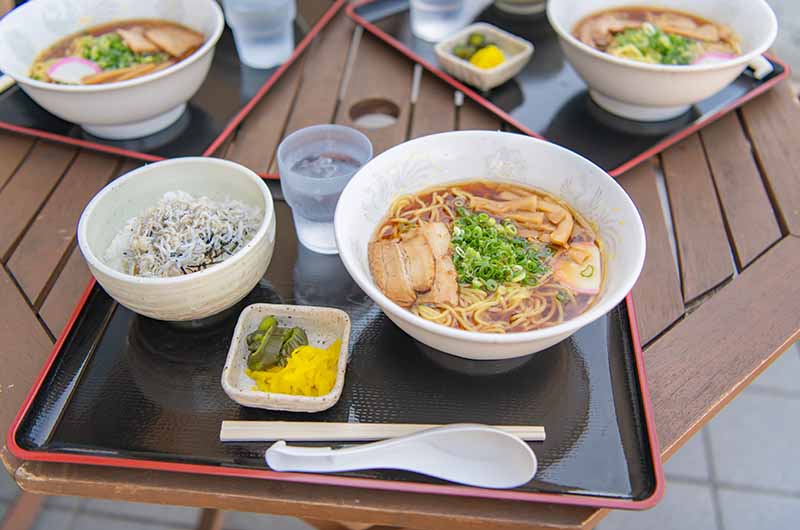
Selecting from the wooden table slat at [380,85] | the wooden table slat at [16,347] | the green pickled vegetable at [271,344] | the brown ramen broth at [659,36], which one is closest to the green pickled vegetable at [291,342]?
the green pickled vegetable at [271,344]

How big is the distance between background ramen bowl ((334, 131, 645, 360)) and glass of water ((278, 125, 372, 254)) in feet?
0.38

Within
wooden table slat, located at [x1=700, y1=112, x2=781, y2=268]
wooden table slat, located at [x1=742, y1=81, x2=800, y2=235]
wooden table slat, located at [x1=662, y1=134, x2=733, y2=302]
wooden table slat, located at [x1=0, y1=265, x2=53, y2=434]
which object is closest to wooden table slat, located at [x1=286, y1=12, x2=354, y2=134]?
wooden table slat, located at [x1=0, y1=265, x2=53, y2=434]

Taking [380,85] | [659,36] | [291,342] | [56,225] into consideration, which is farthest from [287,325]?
[659,36]

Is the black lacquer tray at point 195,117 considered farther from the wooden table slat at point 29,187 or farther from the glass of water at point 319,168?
the glass of water at point 319,168

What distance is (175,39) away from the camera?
2188 mm

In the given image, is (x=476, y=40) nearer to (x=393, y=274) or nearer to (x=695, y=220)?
(x=695, y=220)

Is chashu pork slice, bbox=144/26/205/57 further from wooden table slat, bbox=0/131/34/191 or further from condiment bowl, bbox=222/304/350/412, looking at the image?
condiment bowl, bbox=222/304/350/412

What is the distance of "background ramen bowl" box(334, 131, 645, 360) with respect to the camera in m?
1.23

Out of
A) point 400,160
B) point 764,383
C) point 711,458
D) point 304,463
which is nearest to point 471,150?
point 400,160

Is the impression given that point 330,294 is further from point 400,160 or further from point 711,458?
point 711,458

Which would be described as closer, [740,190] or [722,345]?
[722,345]

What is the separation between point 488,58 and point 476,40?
158mm

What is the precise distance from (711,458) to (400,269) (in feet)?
6.52

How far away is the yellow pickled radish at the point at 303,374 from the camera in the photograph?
4.32 feet
